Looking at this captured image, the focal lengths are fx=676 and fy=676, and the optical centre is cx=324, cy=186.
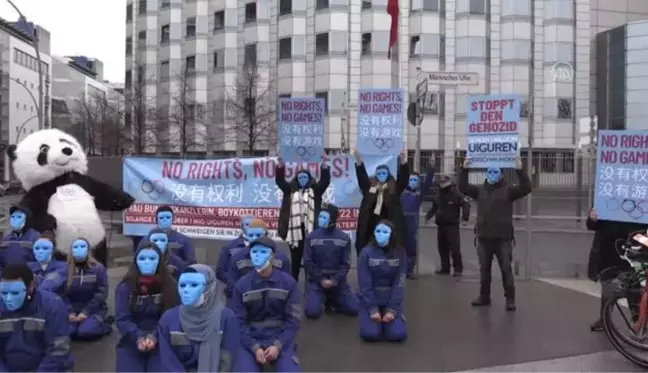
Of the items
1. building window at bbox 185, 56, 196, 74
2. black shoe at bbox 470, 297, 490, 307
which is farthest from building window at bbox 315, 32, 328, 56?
black shoe at bbox 470, 297, 490, 307

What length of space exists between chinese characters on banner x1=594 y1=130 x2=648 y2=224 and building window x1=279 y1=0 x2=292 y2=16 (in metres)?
40.4

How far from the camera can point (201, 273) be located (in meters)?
4.28

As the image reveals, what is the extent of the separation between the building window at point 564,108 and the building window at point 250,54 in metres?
20.9

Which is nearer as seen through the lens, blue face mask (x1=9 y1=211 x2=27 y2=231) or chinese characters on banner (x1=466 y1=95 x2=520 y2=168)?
blue face mask (x1=9 y1=211 x2=27 y2=231)

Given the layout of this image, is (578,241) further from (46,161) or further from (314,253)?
(46,161)

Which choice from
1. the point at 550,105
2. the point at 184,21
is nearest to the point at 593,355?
the point at 550,105

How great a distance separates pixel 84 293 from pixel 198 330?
3037 millimetres

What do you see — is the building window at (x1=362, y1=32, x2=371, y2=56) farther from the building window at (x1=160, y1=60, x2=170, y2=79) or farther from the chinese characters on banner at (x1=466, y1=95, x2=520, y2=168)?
the chinese characters on banner at (x1=466, y1=95, x2=520, y2=168)

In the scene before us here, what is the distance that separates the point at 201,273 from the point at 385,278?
3.14 metres

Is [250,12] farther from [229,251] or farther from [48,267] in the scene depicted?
[48,267]

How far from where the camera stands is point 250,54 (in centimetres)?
4791

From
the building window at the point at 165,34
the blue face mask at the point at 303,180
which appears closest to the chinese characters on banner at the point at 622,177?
the blue face mask at the point at 303,180

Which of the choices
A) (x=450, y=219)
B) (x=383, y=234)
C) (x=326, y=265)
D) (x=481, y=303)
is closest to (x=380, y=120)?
(x=450, y=219)

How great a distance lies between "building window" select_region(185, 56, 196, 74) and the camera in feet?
167
